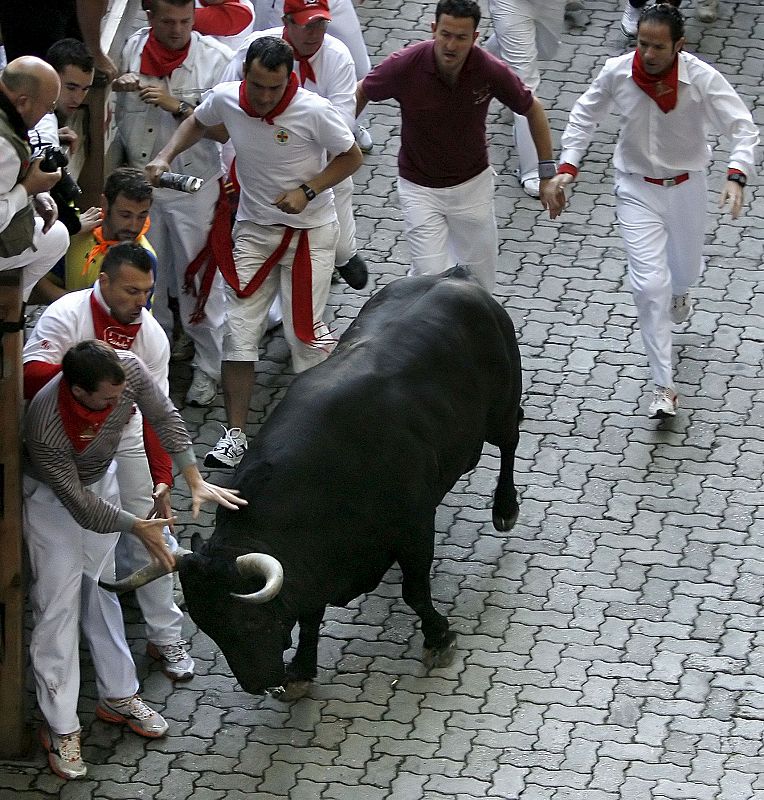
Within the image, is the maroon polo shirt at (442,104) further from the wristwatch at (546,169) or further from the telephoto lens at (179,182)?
the telephoto lens at (179,182)

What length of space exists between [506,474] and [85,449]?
265 centimetres

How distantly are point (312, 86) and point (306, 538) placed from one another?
3.58 metres

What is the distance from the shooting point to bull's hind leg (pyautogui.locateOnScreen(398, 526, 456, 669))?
7.65m

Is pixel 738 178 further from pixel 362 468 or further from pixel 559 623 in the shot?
pixel 362 468

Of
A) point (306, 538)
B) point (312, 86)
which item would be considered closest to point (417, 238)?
point (312, 86)

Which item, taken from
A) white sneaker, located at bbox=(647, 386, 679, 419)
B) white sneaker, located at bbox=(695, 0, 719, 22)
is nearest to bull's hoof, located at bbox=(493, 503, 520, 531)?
white sneaker, located at bbox=(647, 386, 679, 419)

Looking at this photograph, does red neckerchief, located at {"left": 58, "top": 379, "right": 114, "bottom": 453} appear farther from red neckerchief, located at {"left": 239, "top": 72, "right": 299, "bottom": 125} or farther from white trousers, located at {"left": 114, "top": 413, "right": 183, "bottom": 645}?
red neckerchief, located at {"left": 239, "top": 72, "right": 299, "bottom": 125}

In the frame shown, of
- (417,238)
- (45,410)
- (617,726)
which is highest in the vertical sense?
(45,410)

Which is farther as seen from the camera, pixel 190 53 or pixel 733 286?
pixel 733 286

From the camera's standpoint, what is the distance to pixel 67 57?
8062 mm

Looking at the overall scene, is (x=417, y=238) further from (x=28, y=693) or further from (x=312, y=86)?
(x=28, y=693)

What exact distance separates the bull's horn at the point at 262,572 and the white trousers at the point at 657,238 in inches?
136

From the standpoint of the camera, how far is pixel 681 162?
934 centimetres

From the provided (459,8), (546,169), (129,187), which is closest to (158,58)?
(129,187)
